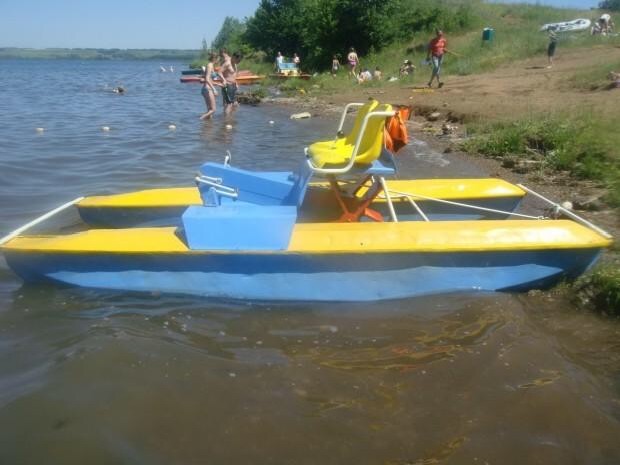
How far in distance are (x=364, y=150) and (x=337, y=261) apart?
36.4 inches

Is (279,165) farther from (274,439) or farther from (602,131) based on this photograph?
(274,439)

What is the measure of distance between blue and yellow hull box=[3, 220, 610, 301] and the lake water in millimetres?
124

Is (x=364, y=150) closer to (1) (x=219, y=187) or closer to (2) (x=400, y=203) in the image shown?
(2) (x=400, y=203)

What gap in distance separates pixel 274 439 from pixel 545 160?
5.84 meters

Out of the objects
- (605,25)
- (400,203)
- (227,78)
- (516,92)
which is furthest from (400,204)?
(605,25)

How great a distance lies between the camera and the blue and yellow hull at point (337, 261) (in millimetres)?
3596

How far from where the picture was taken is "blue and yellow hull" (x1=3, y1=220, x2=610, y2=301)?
3596 mm

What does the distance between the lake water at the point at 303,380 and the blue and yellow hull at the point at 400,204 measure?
104cm

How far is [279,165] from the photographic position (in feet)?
28.5

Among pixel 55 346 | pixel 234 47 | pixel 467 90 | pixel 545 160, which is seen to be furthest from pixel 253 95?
pixel 234 47

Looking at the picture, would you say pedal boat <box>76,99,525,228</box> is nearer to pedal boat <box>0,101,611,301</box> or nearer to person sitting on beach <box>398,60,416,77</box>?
pedal boat <box>0,101,611,301</box>

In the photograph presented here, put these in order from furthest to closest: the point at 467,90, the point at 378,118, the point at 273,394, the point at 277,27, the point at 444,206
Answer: the point at 277,27 → the point at 467,90 → the point at 444,206 → the point at 378,118 → the point at 273,394

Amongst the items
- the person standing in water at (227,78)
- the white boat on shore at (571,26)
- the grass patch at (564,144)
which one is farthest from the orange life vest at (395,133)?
the white boat on shore at (571,26)

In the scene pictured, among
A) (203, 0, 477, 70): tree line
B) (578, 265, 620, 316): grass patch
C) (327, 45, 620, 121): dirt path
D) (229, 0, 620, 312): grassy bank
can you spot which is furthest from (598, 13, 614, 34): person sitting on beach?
(578, 265, 620, 316): grass patch
